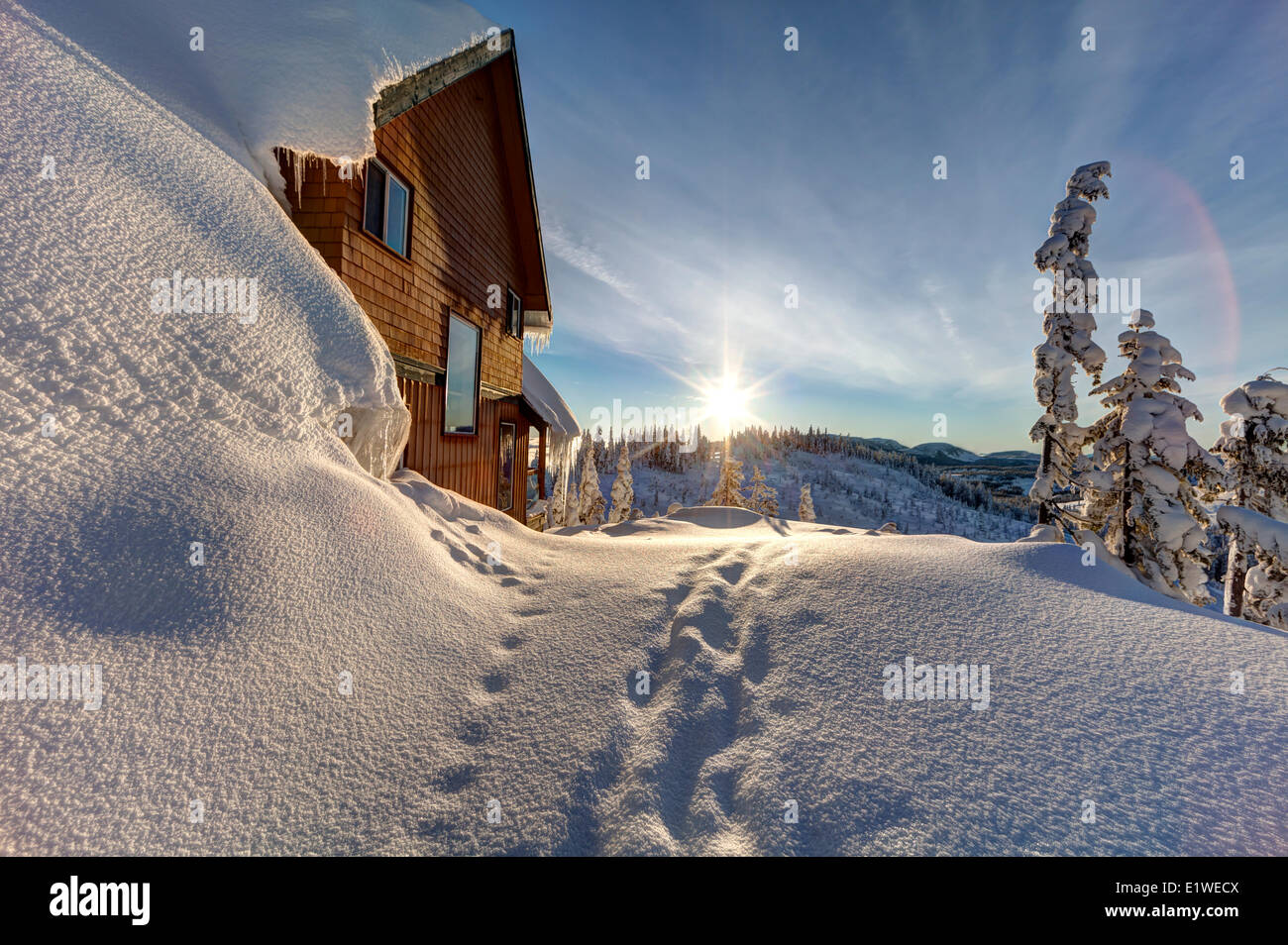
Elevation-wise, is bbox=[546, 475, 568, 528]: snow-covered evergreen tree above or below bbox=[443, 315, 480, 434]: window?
below

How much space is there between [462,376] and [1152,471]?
14950 mm

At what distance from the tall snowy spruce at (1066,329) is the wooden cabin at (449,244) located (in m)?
12.1

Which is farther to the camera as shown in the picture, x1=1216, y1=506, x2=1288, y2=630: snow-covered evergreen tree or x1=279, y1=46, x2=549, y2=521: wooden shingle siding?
x1=1216, y1=506, x2=1288, y2=630: snow-covered evergreen tree

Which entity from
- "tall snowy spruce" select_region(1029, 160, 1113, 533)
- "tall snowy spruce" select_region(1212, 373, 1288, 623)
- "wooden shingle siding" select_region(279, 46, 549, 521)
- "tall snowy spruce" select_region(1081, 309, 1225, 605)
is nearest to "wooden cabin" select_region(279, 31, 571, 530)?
"wooden shingle siding" select_region(279, 46, 549, 521)

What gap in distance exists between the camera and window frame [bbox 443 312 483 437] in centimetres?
818

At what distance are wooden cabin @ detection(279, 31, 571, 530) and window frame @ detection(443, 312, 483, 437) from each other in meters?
0.03

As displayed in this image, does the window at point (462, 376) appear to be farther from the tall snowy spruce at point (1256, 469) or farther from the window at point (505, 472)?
the tall snowy spruce at point (1256, 469)

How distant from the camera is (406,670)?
2.52 metres

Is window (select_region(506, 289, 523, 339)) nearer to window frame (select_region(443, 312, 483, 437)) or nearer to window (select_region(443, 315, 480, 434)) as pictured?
window frame (select_region(443, 312, 483, 437))

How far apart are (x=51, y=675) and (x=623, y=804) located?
2.27 m

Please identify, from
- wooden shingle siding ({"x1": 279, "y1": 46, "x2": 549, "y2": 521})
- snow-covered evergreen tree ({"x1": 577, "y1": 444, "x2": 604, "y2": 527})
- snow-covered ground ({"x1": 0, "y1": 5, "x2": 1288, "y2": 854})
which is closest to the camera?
snow-covered ground ({"x1": 0, "y1": 5, "x2": 1288, "y2": 854})

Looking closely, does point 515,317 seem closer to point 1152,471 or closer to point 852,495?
point 1152,471

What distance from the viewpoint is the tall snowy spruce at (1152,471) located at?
994 centimetres

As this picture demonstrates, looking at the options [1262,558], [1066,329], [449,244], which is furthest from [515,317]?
[1262,558]
